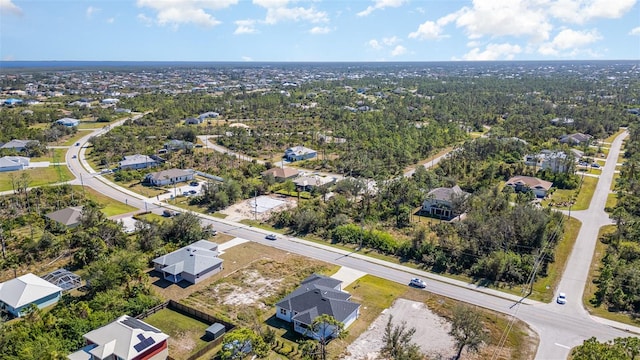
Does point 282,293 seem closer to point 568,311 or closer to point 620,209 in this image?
point 568,311

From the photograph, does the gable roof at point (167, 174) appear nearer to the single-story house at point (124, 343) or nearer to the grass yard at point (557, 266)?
the single-story house at point (124, 343)

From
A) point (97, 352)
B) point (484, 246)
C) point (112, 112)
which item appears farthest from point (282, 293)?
point (112, 112)

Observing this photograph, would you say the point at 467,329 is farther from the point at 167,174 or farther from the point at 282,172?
the point at 167,174

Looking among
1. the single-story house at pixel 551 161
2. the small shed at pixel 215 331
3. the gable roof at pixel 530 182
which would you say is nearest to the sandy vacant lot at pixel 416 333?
the small shed at pixel 215 331

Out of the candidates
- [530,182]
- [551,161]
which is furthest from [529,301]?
[551,161]

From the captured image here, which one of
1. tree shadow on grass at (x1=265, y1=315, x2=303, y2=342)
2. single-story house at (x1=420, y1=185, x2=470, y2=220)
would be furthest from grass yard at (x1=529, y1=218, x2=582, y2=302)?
tree shadow on grass at (x1=265, y1=315, x2=303, y2=342)
